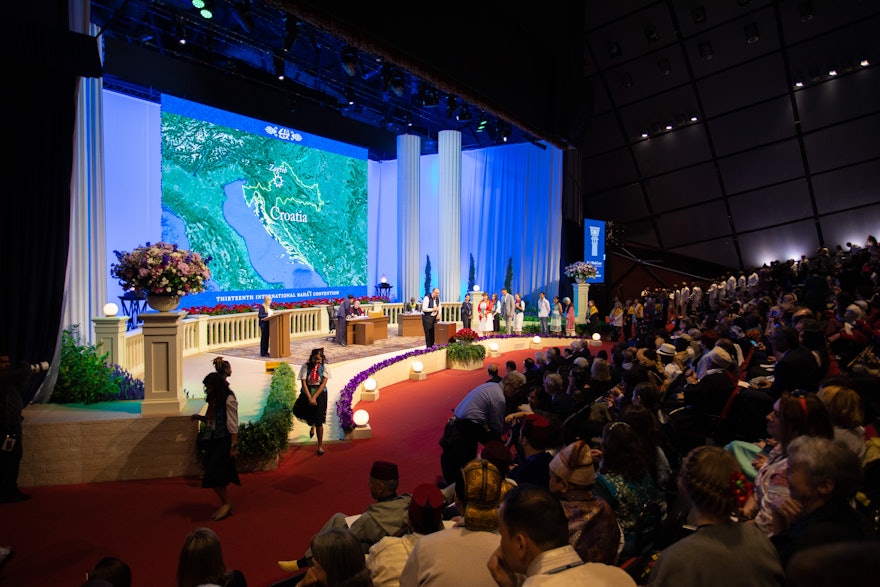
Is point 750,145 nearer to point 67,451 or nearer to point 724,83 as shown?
point 724,83

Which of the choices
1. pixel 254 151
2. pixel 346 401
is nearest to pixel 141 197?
pixel 254 151

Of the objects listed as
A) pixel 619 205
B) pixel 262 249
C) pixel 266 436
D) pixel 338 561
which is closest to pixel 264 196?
pixel 262 249

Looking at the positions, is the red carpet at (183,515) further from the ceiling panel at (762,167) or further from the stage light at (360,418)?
the ceiling panel at (762,167)

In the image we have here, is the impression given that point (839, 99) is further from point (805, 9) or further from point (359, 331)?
point (359, 331)

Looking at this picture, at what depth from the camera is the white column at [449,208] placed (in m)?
17.6

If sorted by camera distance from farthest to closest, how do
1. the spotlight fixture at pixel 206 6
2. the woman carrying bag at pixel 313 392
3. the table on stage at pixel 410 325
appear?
the table on stage at pixel 410 325
the spotlight fixture at pixel 206 6
the woman carrying bag at pixel 313 392

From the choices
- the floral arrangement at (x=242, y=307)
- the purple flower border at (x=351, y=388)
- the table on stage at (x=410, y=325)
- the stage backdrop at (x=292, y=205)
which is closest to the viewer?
the purple flower border at (x=351, y=388)

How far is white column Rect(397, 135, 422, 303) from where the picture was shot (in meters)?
18.3

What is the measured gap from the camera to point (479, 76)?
457 centimetres

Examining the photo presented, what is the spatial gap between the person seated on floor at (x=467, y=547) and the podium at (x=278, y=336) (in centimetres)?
953

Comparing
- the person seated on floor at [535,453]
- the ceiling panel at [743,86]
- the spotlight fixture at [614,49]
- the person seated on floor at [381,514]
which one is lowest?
the person seated on floor at [381,514]

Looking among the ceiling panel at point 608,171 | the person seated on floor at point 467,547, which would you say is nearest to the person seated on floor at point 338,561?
the person seated on floor at point 467,547

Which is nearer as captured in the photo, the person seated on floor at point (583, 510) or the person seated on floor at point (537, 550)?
the person seated on floor at point (537, 550)

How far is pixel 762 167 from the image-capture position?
703 inches
